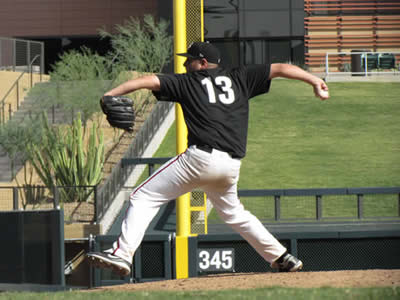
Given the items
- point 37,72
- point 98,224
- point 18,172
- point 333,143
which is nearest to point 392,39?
point 333,143

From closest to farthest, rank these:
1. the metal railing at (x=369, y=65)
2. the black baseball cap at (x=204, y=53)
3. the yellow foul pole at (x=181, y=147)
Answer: the black baseball cap at (x=204, y=53) → the yellow foul pole at (x=181, y=147) → the metal railing at (x=369, y=65)

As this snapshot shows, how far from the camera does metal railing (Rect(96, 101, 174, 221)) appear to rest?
15.7 m

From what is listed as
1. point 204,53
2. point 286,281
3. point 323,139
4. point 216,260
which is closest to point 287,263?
point 286,281

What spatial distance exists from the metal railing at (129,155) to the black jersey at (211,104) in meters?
9.64

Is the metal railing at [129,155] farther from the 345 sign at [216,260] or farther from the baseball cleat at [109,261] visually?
the baseball cleat at [109,261]

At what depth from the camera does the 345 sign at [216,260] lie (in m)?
9.78

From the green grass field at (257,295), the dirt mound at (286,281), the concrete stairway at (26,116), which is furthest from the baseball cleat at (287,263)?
the concrete stairway at (26,116)

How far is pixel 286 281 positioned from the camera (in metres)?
6.01

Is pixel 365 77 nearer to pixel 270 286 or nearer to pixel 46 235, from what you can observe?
pixel 46 235

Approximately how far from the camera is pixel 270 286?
5.71m

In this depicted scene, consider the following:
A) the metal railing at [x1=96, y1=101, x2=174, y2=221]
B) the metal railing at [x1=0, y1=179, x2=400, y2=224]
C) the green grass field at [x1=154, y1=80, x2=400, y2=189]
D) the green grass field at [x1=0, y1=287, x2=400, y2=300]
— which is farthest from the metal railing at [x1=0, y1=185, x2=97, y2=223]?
the green grass field at [x1=0, y1=287, x2=400, y2=300]

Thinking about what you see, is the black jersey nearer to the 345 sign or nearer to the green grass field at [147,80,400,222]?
the 345 sign

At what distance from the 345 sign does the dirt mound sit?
3.20 meters

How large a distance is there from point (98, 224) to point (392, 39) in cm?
2636
